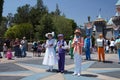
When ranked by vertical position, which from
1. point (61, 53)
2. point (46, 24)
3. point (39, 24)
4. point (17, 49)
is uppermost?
point (39, 24)

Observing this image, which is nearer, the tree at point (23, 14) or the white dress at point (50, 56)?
the white dress at point (50, 56)

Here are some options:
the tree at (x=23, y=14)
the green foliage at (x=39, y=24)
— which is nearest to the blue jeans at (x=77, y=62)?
the green foliage at (x=39, y=24)

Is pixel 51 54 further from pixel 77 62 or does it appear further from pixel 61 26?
pixel 61 26

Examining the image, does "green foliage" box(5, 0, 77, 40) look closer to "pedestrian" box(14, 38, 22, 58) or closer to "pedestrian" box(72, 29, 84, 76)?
"pedestrian" box(14, 38, 22, 58)

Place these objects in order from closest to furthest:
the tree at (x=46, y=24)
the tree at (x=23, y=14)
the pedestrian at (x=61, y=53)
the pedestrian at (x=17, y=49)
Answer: the pedestrian at (x=61, y=53) → the pedestrian at (x=17, y=49) → the tree at (x=46, y=24) → the tree at (x=23, y=14)

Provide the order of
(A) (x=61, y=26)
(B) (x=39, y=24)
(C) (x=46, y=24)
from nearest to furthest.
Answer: (C) (x=46, y=24)
(A) (x=61, y=26)
(B) (x=39, y=24)

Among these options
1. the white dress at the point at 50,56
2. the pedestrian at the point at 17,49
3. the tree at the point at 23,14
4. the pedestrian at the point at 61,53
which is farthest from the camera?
the tree at the point at 23,14

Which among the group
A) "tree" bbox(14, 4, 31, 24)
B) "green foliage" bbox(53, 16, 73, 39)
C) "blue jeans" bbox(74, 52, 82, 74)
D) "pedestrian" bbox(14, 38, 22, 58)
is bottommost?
"blue jeans" bbox(74, 52, 82, 74)

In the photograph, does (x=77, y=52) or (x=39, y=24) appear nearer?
(x=77, y=52)

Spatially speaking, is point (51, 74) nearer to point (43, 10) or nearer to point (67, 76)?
point (67, 76)

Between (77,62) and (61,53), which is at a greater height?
(61,53)

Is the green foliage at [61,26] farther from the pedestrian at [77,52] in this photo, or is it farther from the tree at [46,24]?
the pedestrian at [77,52]

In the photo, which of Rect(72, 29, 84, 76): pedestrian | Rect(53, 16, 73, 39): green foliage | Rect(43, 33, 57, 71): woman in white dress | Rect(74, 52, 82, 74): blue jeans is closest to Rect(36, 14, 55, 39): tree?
Rect(53, 16, 73, 39): green foliage

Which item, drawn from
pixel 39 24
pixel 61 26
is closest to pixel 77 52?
pixel 61 26
